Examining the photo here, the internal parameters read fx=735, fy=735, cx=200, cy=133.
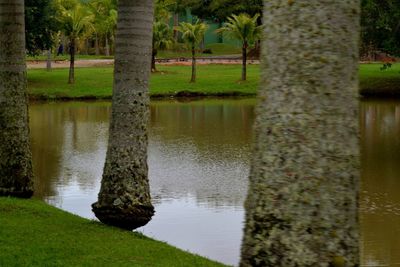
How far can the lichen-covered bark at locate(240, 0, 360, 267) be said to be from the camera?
14.0ft

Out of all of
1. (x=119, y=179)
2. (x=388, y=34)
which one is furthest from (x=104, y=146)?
(x=388, y=34)

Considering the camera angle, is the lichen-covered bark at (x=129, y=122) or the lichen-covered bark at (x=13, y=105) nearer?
the lichen-covered bark at (x=129, y=122)

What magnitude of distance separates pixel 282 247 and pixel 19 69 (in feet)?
25.4

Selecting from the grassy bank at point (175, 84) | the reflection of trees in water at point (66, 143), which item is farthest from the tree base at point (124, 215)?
the grassy bank at point (175, 84)

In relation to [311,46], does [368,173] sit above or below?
below

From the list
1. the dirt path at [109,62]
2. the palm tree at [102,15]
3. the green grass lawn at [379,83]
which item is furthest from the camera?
the palm tree at [102,15]

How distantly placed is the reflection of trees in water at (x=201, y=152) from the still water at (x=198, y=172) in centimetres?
2

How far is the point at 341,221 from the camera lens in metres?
4.29

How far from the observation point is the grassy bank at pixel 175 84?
41.8 meters

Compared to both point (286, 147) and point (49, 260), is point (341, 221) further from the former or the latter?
point (49, 260)

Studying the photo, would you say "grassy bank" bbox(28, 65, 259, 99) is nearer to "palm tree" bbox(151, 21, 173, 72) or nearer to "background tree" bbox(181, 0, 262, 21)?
"palm tree" bbox(151, 21, 173, 72)

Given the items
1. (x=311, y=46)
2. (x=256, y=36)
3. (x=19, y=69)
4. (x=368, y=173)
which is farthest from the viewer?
(x=256, y=36)

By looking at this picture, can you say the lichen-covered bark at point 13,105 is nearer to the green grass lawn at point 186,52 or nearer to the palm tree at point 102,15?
the palm tree at point 102,15

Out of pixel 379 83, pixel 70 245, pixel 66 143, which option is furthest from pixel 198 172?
pixel 379 83
